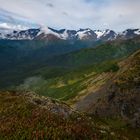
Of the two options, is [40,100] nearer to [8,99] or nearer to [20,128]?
[8,99]

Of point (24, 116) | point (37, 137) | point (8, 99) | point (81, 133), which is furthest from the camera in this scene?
point (8, 99)

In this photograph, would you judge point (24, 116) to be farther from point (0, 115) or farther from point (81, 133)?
point (81, 133)

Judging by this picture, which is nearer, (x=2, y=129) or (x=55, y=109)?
(x=2, y=129)

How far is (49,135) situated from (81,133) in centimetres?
355

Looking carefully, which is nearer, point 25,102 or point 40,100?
point 25,102

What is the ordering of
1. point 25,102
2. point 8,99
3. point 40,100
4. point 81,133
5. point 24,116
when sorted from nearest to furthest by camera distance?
point 81,133 → point 24,116 → point 25,102 → point 8,99 → point 40,100

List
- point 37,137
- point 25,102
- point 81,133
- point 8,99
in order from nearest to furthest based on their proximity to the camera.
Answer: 1. point 37,137
2. point 81,133
3. point 25,102
4. point 8,99

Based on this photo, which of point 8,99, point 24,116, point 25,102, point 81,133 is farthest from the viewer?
point 8,99

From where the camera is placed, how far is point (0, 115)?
48.1 m

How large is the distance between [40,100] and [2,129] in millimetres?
25236

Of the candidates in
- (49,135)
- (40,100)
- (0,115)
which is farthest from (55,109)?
(49,135)

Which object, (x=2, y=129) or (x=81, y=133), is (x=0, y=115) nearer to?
(x=2, y=129)

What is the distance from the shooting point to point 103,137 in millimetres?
38781

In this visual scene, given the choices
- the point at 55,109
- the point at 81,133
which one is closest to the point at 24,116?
the point at 81,133
